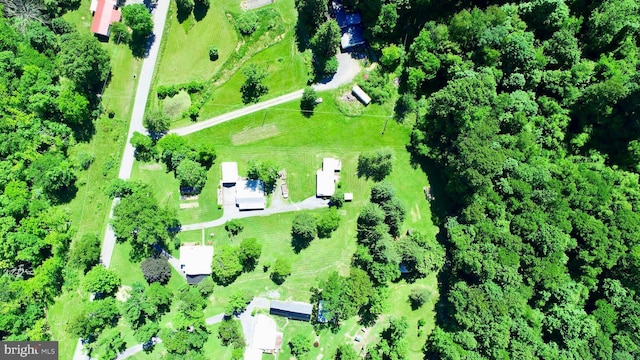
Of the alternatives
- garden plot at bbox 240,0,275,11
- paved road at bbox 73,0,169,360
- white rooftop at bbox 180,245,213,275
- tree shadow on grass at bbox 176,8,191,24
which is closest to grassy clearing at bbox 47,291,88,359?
paved road at bbox 73,0,169,360

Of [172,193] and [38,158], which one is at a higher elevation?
[38,158]

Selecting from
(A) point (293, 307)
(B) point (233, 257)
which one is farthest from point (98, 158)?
(A) point (293, 307)

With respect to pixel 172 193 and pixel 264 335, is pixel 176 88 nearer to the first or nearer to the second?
pixel 172 193

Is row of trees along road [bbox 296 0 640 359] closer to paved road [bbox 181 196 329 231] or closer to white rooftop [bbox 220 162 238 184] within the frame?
paved road [bbox 181 196 329 231]

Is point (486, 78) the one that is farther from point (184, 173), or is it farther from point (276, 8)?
point (184, 173)

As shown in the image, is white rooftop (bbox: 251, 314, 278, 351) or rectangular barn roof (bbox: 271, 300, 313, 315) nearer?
white rooftop (bbox: 251, 314, 278, 351)

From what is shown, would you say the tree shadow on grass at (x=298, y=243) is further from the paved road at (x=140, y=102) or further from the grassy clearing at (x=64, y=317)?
the grassy clearing at (x=64, y=317)

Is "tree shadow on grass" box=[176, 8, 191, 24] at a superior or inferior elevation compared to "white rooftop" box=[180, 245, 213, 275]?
superior

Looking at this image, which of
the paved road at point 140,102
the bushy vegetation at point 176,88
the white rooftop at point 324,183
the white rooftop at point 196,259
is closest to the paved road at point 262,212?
the white rooftop at point 324,183
